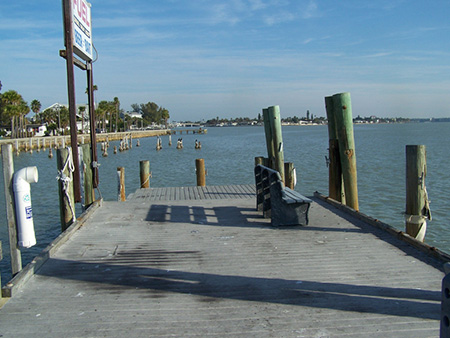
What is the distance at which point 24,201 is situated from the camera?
5.27m

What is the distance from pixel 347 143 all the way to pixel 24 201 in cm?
651

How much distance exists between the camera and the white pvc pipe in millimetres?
5199

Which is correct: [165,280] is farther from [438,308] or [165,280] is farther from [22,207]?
[438,308]

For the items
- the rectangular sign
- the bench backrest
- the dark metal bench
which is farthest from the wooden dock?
the rectangular sign

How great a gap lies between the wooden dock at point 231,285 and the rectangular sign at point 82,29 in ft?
14.8

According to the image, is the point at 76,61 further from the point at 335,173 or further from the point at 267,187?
the point at 335,173

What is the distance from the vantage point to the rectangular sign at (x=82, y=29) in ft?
31.4

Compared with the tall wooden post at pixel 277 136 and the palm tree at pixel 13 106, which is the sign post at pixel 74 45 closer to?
the tall wooden post at pixel 277 136

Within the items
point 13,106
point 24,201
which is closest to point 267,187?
point 24,201

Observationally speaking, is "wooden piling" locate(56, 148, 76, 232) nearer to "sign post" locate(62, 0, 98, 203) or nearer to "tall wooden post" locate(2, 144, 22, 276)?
"sign post" locate(62, 0, 98, 203)

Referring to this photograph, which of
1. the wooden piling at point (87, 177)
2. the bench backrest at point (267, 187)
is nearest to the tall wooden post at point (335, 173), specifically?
the bench backrest at point (267, 187)

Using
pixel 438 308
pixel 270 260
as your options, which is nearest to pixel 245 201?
pixel 270 260

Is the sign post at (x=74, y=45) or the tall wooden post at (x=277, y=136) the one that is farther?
the tall wooden post at (x=277, y=136)

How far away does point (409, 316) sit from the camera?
3863mm
